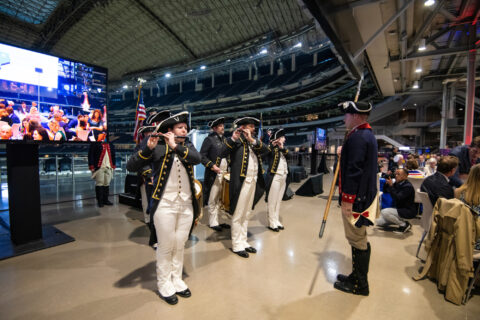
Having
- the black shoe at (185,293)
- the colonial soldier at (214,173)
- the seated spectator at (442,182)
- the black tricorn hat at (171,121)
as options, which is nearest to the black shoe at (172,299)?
the black shoe at (185,293)

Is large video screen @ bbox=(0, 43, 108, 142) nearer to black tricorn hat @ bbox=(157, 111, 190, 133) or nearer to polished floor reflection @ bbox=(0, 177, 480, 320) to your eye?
polished floor reflection @ bbox=(0, 177, 480, 320)

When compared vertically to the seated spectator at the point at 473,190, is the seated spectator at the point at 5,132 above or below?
above

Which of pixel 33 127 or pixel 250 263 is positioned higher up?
pixel 33 127

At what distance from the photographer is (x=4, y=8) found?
45.1ft

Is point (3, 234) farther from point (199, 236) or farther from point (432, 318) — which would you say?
point (432, 318)

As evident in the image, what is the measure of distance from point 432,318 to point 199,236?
2919 mm

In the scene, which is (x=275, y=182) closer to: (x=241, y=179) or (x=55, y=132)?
(x=241, y=179)

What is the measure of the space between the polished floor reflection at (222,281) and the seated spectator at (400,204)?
30 centimetres

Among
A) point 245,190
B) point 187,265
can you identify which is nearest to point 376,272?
point 245,190

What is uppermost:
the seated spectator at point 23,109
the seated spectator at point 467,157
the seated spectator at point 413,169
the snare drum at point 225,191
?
the seated spectator at point 23,109

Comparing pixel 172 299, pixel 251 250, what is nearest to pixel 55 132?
pixel 172 299

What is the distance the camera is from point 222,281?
8.05 feet

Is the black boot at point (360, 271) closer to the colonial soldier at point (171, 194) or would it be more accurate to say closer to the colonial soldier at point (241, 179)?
the colonial soldier at point (241, 179)

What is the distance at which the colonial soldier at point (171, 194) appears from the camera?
2.03 metres
